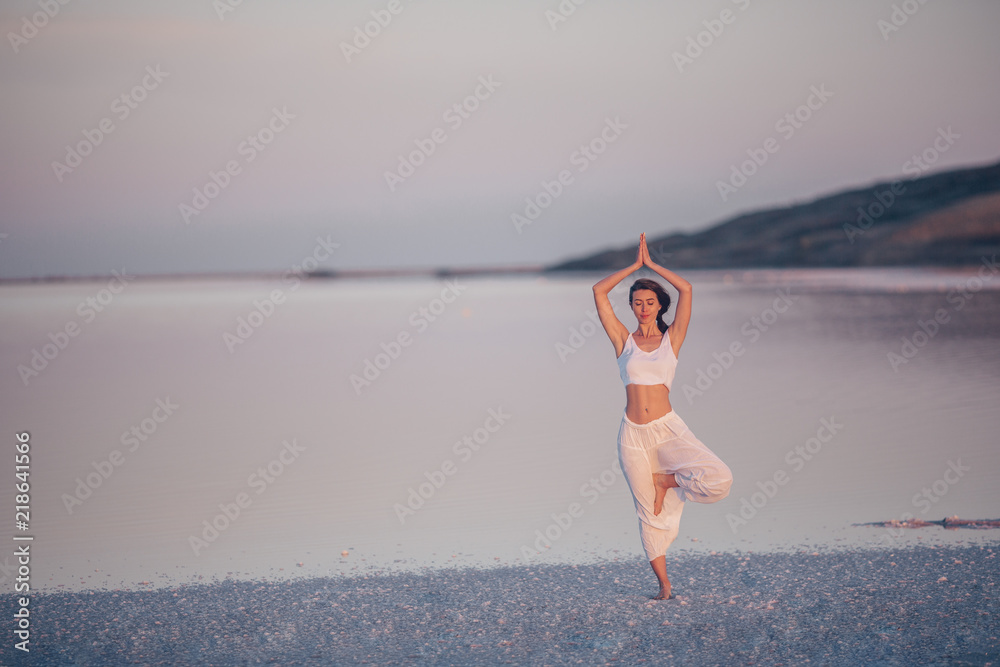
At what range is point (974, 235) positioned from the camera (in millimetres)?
125688

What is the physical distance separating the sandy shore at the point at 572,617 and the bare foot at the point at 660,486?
644 mm

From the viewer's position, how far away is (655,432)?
6383 mm

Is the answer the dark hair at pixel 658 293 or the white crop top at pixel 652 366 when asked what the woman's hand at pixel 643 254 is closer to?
the dark hair at pixel 658 293

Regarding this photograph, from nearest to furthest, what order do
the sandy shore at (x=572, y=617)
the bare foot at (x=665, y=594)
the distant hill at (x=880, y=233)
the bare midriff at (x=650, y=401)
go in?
the sandy shore at (x=572, y=617), the bare midriff at (x=650, y=401), the bare foot at (x=665, y=594), the distant hill at (x=880, y=233)

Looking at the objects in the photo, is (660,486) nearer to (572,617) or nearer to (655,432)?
(655,432)

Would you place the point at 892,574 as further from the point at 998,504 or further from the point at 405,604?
the point at 405,604

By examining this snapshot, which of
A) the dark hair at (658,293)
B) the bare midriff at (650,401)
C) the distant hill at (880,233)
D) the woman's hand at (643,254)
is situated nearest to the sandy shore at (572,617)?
the bare midriff at (650,401)

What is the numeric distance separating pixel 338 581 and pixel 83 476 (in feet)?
17.4

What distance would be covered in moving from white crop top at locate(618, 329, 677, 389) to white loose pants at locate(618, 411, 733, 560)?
0.26m

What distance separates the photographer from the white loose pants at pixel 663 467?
626 cm

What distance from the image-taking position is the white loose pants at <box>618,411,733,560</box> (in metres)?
6.26

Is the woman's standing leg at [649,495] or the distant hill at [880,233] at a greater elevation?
the woman's standing leg at [649,495]

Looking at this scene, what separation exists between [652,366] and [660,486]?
80cm

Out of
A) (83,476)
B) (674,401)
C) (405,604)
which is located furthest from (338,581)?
(674,401)
